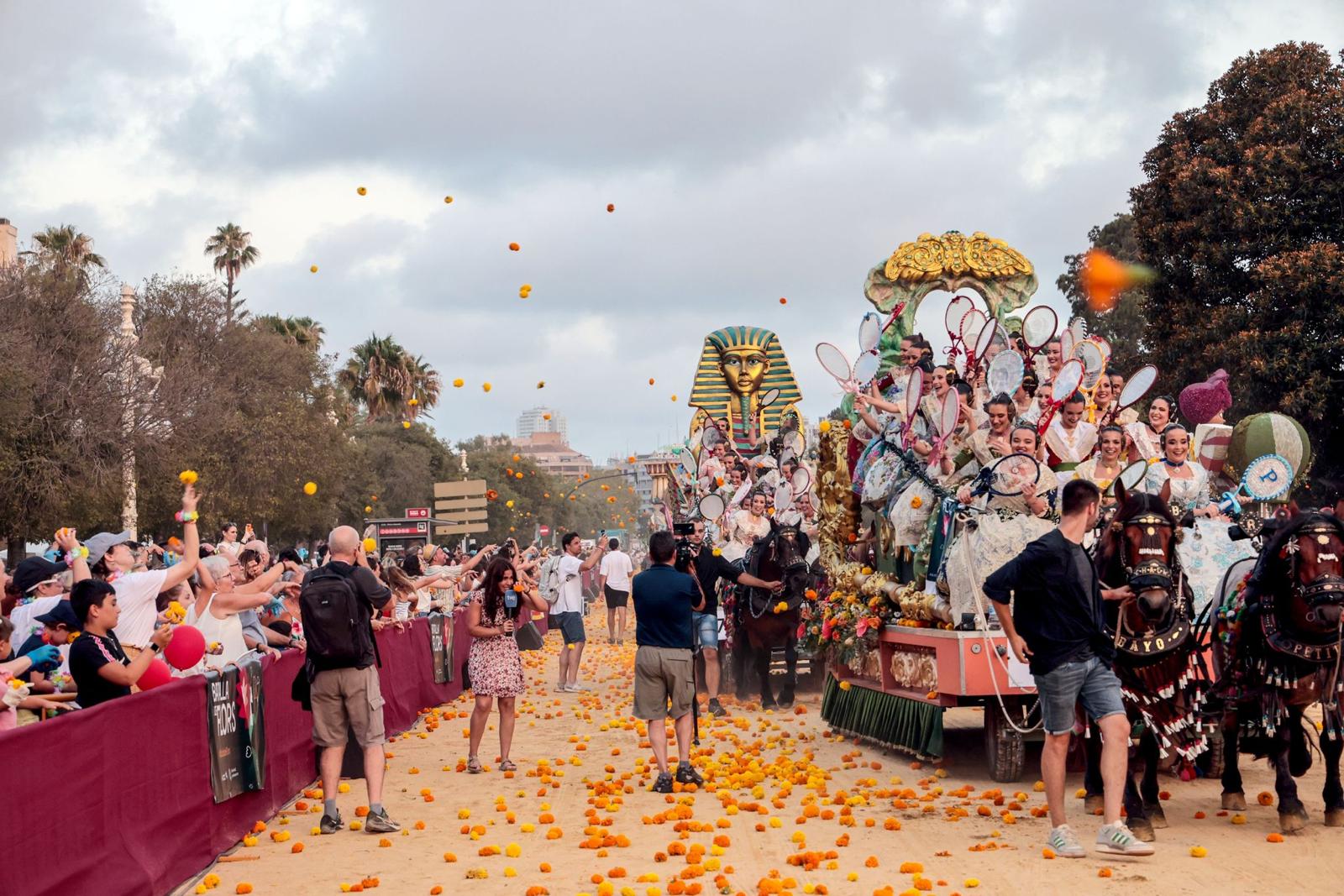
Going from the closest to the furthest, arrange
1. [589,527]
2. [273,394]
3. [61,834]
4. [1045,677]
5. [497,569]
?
[61,834] → [1045,677] → [497,569] → [273,394] → [589,527]

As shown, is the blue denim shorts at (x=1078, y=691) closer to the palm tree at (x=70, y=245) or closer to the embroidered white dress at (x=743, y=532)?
the embroidered white dress at (x=743, y=532)

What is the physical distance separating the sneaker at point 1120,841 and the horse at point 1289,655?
130 cm

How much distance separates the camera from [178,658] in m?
8.47

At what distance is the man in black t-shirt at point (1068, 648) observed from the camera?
25.8ft

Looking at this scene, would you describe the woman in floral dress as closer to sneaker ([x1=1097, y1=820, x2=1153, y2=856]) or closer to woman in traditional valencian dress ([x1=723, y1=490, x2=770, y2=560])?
woman in traditional valencian dress ([x1=723, y1=490, x2=770, y2=560])

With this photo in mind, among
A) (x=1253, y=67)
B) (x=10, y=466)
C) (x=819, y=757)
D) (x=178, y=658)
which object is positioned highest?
(x=1253, y=67)

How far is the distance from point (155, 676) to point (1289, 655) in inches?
263

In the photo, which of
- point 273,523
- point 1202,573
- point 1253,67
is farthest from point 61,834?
point 273,523

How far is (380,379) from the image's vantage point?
68.3 meters

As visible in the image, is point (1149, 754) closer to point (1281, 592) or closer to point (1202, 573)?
point (1281, 592)

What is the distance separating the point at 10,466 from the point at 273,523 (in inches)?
740

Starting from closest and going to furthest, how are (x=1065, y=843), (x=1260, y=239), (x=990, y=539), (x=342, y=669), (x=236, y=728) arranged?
1. (x=1065, y=843)
2. (x=236, y=728)
3. (x=342, y=669)
4. (x=990, y=539)
5. (x=1260, y=239)

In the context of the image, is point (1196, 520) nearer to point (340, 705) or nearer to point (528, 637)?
point (340, 705)

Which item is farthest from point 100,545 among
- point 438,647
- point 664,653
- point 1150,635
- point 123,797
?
point 1150,635
